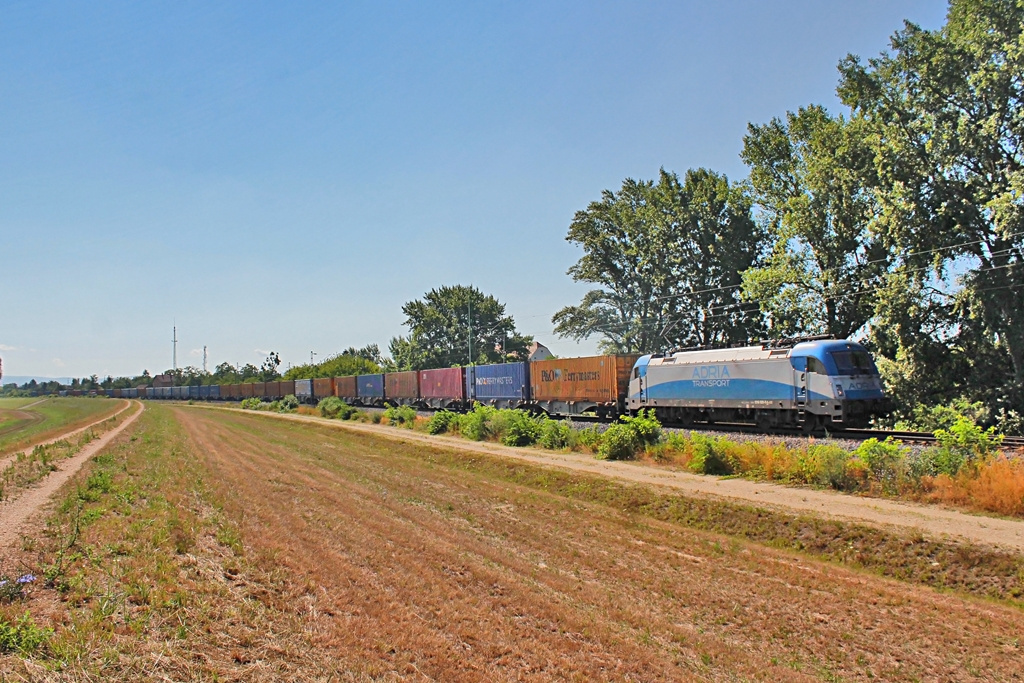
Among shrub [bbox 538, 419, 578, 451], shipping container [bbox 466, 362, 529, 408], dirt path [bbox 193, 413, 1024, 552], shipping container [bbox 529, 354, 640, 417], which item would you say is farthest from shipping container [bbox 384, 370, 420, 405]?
dirt path [bbox 193, 413, 1024, 552]

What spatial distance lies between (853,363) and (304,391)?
62698 millimetres

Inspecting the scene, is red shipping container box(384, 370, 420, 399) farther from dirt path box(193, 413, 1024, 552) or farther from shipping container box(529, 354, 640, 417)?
dirt path box(193, 413, 1024, 552)

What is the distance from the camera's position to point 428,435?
30.5 m

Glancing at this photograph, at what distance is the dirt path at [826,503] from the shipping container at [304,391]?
185 ft

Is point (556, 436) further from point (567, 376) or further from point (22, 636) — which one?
point (22, 636)

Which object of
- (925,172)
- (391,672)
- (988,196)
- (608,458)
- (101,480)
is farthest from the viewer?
(925,172)

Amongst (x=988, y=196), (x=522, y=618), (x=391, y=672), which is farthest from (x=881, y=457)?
(x=988, y=196)

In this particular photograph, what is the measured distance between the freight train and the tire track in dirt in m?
12.9

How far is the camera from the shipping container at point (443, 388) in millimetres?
44494

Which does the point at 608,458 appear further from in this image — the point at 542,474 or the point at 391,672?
the point at 391,672

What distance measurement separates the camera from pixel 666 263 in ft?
174

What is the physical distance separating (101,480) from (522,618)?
10720 millimetres

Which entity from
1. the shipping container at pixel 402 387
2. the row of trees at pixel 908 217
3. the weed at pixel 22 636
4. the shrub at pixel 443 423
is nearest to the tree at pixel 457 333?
the shipping container at pixel 402 387

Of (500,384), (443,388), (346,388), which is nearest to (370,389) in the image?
(346,388)
